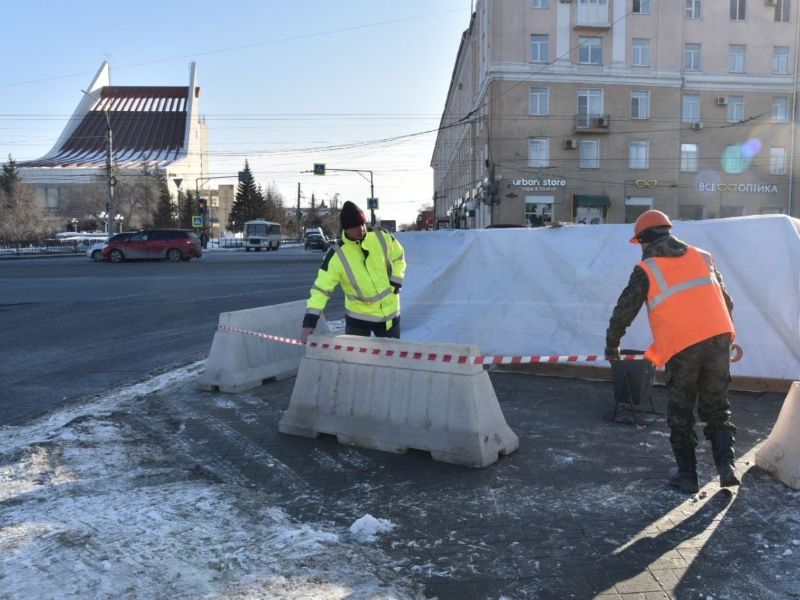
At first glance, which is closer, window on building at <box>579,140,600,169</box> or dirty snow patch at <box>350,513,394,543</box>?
dirty snow patch at <box>350,513,394,543</box>

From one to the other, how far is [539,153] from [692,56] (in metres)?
12.7

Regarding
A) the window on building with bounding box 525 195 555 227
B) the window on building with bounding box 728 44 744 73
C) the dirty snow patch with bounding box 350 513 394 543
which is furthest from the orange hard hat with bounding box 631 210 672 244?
the window on building with bounding box 728 44 744 73

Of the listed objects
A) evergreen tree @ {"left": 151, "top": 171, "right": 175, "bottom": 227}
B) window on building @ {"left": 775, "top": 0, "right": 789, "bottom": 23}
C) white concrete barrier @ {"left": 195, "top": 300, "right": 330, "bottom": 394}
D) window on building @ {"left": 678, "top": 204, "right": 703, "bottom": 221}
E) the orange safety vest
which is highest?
window on building @ {"left": 775, "top": 0, "right": 789, "bottom": 23}

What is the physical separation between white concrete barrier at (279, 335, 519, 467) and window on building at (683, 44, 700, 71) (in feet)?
153

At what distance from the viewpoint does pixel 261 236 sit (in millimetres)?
57500

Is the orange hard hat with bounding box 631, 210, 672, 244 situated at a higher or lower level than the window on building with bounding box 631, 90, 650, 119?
lower

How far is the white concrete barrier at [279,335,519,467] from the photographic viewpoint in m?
4.66

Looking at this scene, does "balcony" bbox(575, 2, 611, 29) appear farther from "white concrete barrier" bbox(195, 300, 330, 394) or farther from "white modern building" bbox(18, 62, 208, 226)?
"white modern building" bbox(18, 62, 208, 226)

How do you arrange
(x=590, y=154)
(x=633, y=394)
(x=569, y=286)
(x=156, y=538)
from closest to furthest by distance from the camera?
(x=156, y=538) → (x=633, y=394) → (x=569, y=286) → (x=590, y=154)

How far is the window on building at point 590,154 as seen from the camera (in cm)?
4331

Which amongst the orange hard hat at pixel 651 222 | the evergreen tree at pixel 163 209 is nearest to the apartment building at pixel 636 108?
the orange hard hat at pixel 651 222

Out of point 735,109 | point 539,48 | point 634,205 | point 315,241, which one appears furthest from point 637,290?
point 315,241

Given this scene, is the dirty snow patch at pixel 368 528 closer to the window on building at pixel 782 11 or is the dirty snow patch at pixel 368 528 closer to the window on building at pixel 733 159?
the window on building at pixel 733 159

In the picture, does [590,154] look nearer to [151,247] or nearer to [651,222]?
[151,247]
